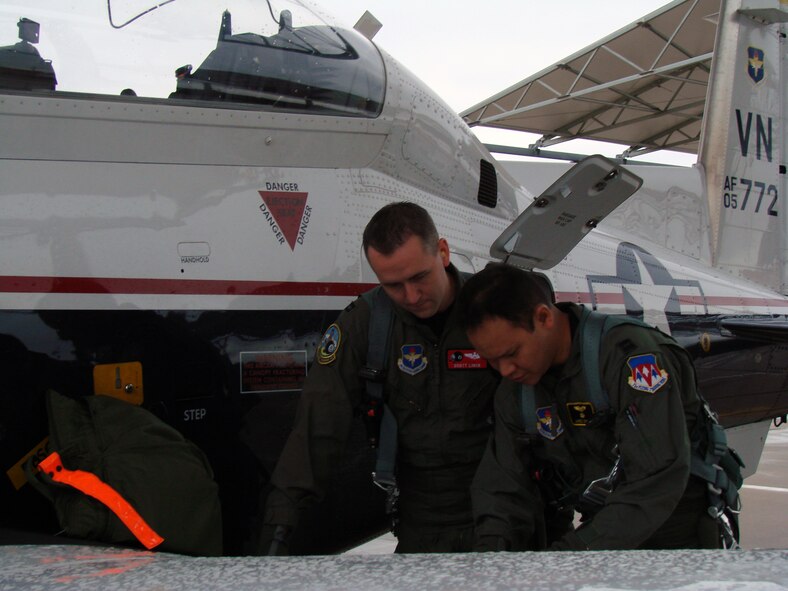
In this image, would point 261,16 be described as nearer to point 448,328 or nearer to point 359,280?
point 359,280

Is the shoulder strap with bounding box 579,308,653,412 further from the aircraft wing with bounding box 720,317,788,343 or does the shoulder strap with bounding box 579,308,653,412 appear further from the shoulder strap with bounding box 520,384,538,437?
the aircraft wing with bounding box 720,317,788,343

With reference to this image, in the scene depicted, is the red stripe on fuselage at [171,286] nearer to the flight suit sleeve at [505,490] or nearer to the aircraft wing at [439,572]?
the flight suit sleeve at [505,490]

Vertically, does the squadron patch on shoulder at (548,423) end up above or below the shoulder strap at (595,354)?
below

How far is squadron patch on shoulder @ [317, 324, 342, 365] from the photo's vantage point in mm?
2113

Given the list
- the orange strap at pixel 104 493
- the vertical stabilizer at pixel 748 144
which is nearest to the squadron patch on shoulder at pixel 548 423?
the orange strap at pixel 104 493

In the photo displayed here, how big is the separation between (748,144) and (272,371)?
15.2 feet

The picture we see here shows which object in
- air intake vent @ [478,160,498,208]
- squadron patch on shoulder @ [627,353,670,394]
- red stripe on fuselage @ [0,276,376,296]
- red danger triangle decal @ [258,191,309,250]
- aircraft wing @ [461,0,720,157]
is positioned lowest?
squadron patch on shoulder @ [627,353,670,394]

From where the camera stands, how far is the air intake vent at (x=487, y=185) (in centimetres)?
335

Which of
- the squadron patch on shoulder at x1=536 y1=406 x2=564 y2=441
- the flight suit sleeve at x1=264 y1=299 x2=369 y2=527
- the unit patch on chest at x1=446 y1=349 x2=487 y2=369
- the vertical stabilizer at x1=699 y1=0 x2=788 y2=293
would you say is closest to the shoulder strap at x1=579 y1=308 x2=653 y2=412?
the squadron patch on shoulder at x1=536 y1=406 x2=564 y2=441

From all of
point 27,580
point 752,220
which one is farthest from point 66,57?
point 752,220

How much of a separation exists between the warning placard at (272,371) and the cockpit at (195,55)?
0.82 m

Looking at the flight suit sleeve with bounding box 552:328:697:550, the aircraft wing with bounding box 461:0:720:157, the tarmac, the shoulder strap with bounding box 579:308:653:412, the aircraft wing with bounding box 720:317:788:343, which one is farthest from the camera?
the aircraft wing with bounding box 461:0:720:157

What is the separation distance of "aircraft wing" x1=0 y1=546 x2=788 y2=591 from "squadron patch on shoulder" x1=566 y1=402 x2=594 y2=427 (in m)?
0.80

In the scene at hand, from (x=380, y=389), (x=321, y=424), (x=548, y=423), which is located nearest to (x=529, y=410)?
(x=548, y=423)
